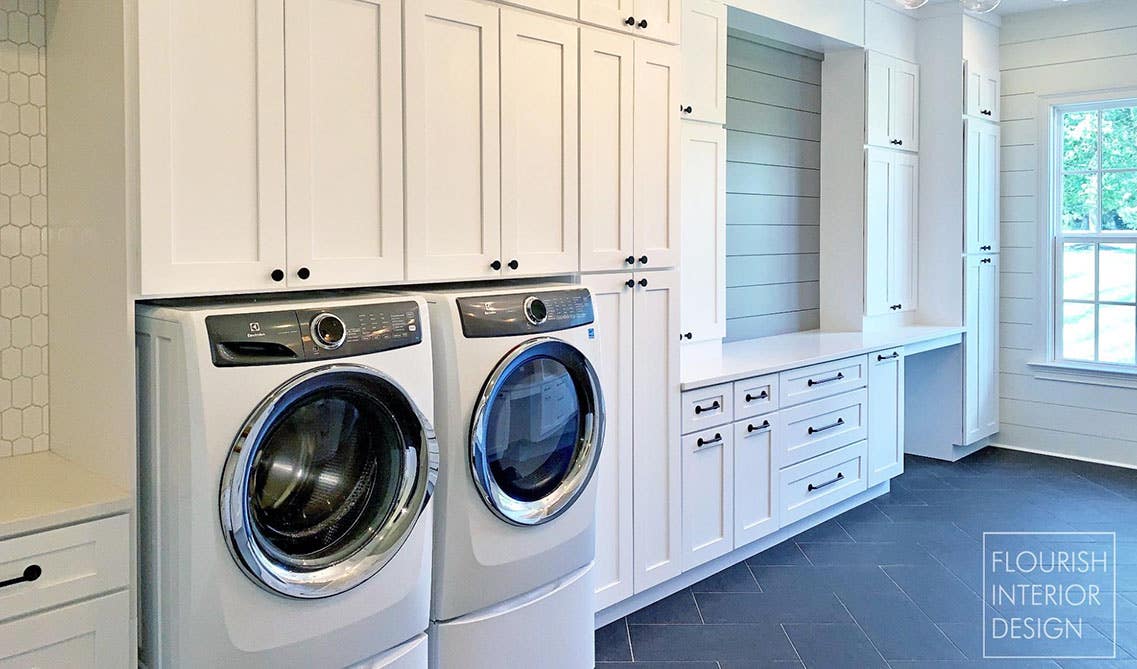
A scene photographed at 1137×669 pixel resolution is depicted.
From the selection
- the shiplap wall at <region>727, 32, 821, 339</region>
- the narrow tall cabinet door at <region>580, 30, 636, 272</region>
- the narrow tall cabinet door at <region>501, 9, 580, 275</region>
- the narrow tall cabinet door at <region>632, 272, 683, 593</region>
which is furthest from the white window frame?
the narrow tall cabinet door at <region>501, 9, 580, 275</region>

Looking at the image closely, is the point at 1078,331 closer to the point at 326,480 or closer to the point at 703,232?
the point at 703,232

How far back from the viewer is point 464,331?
2367mm

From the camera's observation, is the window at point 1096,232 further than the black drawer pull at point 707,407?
Yes

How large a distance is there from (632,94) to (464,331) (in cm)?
114

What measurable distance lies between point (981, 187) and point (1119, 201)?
2.59 ft

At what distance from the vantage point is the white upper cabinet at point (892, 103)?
16.6 feet

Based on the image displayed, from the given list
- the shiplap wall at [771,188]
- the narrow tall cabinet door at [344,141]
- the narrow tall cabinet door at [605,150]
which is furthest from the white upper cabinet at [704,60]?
the narrow tall cabinet door at [344,141]

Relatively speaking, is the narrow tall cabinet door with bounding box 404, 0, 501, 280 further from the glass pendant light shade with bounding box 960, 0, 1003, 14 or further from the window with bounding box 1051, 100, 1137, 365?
the window with bounding box 1051, 100, 1137, 365

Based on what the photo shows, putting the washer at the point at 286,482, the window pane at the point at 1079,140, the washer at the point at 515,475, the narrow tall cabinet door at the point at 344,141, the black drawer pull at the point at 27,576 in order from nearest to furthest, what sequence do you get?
the black drawer pull at the point at 27,576 < the washer at the point at 286,482 < the narrow tall cabinet door at the point at 344,141 < the washer at the point at 515,475 < the window pane at the point at 1079,140

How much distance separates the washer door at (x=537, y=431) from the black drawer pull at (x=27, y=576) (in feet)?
3.25

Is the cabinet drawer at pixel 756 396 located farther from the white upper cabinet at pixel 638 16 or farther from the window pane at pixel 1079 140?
the window pane at pixel 1079 140

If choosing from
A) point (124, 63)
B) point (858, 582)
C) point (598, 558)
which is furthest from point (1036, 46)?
point (124, 63)

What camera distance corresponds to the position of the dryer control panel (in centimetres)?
190

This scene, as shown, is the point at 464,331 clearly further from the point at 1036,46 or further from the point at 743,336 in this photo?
the point at 1036,46
